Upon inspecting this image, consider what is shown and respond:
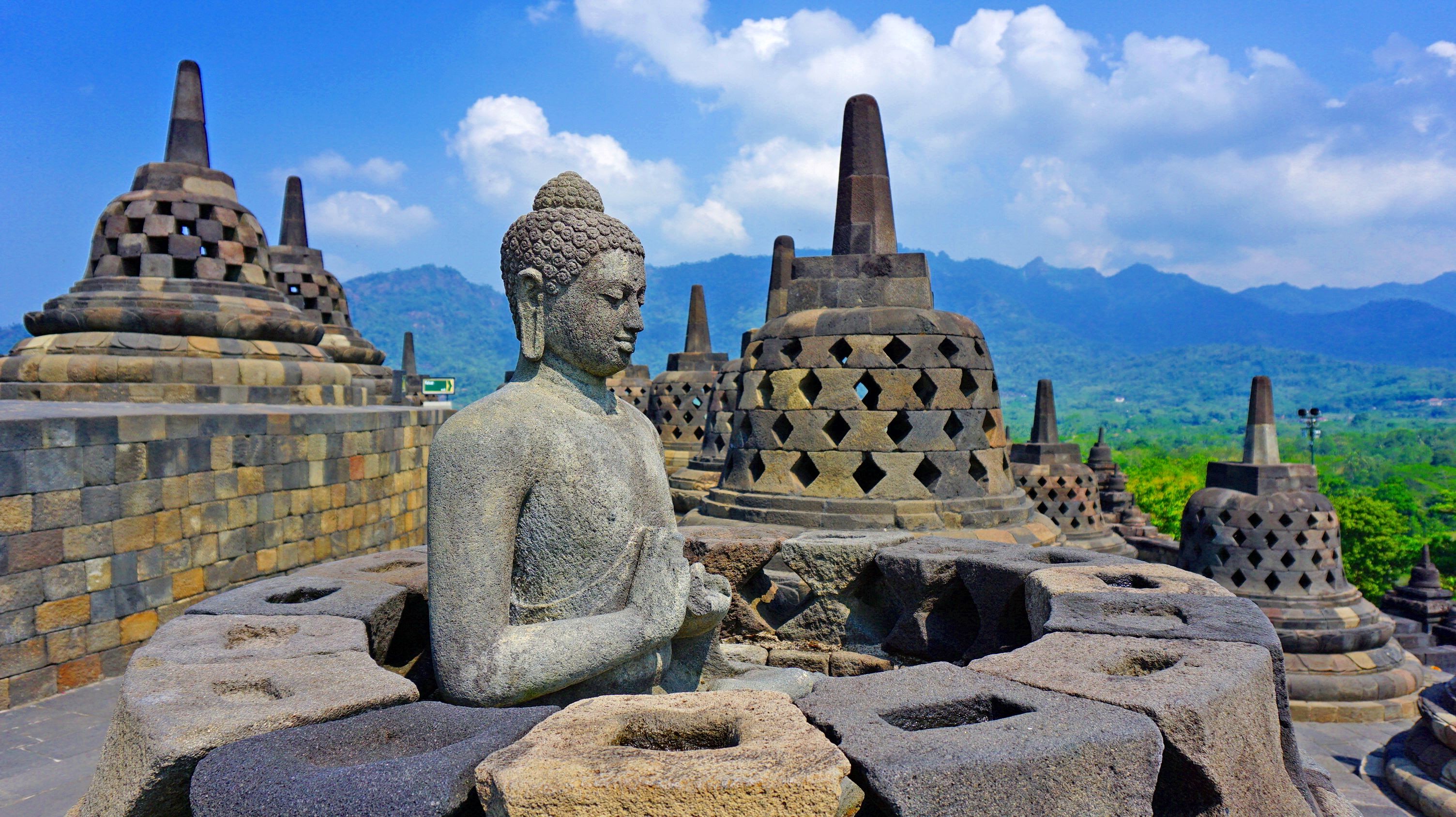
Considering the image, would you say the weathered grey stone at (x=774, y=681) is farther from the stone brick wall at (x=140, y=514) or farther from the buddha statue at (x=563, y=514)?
the stone brick wall at (x=140, y=514)

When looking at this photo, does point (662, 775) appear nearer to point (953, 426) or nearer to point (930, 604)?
point (930, 604)

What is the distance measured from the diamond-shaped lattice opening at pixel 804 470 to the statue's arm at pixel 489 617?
3359mm

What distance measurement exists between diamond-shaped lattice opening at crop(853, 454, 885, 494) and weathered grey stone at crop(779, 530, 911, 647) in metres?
1.71

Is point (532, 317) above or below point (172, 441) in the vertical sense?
above

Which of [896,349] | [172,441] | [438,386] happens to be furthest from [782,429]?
[438,386]

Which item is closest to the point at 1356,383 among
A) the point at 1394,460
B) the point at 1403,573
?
the point at 1394,460

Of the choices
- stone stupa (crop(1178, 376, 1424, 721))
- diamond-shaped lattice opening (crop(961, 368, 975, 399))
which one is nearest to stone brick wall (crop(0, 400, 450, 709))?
diamond-shaped lattice opening (crop(961, 368, 975, 399))

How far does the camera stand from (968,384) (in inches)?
215

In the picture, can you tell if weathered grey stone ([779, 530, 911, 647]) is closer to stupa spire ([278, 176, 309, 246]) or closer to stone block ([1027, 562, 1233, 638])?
stone block ([1027, 562, 1233, 638])

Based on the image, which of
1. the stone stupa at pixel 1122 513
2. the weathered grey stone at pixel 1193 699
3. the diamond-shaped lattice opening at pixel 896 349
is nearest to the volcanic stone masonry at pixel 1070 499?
the stone stupa at pixel 1122 513

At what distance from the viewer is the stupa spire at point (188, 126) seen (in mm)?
9586

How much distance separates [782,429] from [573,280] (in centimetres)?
333

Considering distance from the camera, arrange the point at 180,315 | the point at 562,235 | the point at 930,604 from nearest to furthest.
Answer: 1. the point at 562,235
2. the point at 930,604
3. the point at 180,315

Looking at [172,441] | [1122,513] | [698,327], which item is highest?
[698,327]
